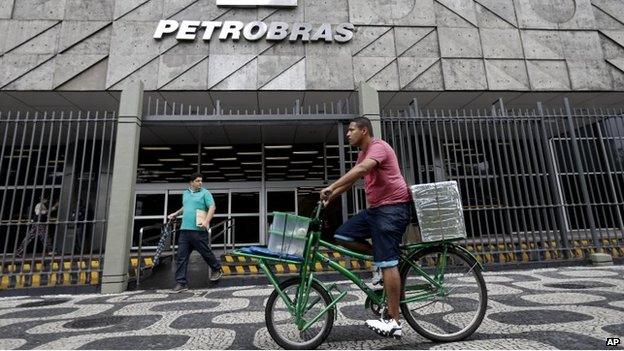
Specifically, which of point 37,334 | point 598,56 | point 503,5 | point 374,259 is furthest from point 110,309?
point 598,56

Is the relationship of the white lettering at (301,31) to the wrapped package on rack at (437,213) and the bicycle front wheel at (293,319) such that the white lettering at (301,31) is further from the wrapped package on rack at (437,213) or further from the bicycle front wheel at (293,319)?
the bicycle front wheel at (293,319)

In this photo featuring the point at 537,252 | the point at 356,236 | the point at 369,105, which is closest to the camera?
the point at 356,236

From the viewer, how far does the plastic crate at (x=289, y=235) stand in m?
2.72

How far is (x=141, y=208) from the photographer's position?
13109mm

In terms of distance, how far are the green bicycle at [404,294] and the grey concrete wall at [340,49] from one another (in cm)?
739

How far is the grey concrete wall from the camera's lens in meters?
9.24

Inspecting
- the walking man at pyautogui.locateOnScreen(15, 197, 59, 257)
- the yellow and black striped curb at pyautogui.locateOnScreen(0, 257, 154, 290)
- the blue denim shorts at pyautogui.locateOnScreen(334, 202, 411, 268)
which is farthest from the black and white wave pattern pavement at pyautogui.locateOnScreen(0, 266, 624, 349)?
the walking man at pyautogui.locateOnScreen(15, 197, 59, 257)

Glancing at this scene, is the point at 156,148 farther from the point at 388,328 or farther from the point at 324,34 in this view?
the point at 388,328

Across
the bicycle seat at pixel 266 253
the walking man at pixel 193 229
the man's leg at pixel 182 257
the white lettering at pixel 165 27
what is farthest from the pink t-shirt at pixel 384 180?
the white lettering at pixel 165 27

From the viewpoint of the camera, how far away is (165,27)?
31.2 ft

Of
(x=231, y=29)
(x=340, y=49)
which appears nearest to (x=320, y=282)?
(x=340, y=49)

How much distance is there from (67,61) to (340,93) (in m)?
7.44

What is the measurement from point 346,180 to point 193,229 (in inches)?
156

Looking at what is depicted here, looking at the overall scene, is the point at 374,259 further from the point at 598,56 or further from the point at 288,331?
the point at 598,56
